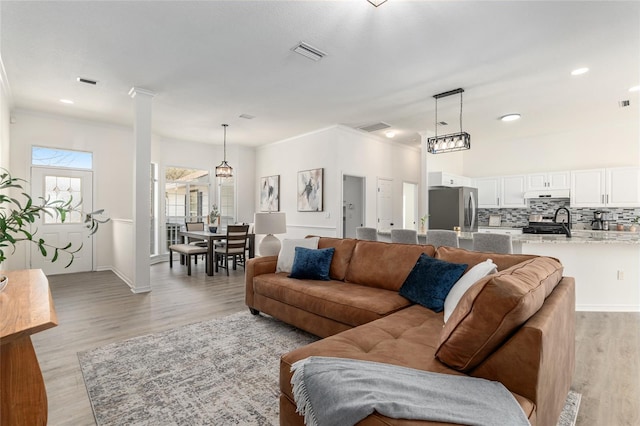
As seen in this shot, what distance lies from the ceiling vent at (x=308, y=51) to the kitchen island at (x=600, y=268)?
2803 mm

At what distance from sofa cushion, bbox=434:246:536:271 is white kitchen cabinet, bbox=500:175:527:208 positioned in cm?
504

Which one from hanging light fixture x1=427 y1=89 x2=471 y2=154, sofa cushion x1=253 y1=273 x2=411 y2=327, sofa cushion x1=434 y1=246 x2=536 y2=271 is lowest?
sofa cushion x1=253 y1=273 x2=411 y2=327

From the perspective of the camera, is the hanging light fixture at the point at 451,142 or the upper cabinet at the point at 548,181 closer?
the hanging light fixture at the point at 451,142

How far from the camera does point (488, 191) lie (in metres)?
7.18

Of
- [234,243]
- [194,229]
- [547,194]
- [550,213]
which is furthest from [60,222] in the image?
[550,213]

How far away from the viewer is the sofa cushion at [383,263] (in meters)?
2.88

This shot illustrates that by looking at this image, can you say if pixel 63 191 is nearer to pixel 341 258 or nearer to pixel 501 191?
pixel 341 258

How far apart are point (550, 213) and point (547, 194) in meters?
0.51

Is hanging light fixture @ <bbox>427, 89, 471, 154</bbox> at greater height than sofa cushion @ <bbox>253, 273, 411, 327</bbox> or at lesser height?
greater

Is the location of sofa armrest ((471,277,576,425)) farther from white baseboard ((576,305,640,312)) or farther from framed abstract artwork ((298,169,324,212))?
framed abstract artwork ((298,169,324,212))

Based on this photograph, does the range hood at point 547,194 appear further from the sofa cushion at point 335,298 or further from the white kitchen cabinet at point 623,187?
the sofa cushion at point 335,298

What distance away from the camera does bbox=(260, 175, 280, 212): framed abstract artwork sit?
24.7 ft

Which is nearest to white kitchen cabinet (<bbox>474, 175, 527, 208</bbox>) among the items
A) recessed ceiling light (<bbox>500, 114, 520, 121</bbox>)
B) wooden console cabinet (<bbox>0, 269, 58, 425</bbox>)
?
recessed ceiling light (<bbox>500, 114, 520, 121</bbox>)

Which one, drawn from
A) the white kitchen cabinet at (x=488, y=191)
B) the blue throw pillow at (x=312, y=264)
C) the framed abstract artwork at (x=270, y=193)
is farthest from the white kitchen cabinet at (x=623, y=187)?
the framed abstract artwork at (x=270, y=193)
